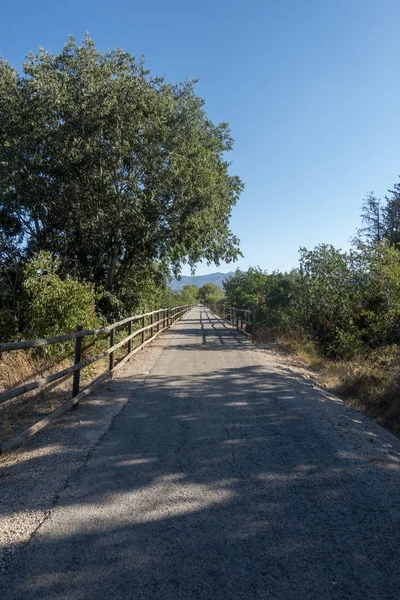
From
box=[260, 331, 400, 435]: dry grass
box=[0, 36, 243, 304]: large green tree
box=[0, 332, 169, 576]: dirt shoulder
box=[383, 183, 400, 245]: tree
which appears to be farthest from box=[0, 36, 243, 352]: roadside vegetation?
box=[383, 183, 400, 245]: tree

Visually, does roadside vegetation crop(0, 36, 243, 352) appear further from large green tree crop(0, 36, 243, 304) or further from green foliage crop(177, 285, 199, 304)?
green foliage crop(177, 285, 199, 304)

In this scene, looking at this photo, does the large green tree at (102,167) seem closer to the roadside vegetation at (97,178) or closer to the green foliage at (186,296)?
the roadside vegetation at (97,178)

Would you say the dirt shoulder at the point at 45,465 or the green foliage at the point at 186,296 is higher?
the green foliage at the point at 186,296

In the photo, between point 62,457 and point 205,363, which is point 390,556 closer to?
point 62,457

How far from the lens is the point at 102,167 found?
45.5 ft

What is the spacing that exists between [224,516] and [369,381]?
5772mm

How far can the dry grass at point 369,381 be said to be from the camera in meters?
6.66

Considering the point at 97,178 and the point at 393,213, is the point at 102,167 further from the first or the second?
the point at 393,213

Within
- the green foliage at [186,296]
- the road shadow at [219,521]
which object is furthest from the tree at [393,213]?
the road shadow at [219,521]

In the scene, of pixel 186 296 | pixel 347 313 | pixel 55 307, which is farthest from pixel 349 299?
pixel 186 296

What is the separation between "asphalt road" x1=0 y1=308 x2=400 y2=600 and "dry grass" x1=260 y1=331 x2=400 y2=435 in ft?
3.70

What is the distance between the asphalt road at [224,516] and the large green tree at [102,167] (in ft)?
34.1

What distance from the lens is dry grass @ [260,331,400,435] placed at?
6659mm

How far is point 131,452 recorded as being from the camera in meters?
4.51
